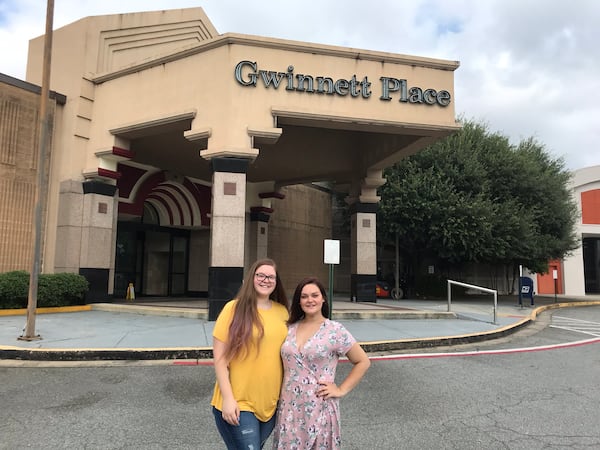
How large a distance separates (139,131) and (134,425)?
31.3 ft

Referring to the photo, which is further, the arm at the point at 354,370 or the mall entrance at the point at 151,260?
the mall entrance at the point at 151,260

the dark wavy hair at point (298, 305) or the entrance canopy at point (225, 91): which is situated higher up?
the entrance canopy at point (225, 91)

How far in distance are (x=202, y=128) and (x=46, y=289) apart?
18.5 ft

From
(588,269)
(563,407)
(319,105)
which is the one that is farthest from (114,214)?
(588,269)

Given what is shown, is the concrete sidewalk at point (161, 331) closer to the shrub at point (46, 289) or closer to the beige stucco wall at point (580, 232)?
the shrub at point (46, 289)

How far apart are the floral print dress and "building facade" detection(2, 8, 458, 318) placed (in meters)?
8.25

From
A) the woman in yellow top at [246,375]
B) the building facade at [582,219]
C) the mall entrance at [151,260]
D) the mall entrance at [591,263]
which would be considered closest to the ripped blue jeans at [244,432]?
the woman in yellow top at [246,375]

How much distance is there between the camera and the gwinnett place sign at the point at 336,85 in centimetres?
1098

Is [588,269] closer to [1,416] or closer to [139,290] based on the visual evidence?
[139,290]

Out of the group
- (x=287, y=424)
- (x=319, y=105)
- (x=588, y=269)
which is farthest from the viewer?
(x=588, y=269)

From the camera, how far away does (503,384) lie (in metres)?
6.05

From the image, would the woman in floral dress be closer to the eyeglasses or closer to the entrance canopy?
the eyeglasses

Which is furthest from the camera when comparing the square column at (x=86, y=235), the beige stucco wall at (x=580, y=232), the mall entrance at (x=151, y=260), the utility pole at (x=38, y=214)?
the beige stucco wall at (x=580, y=232)

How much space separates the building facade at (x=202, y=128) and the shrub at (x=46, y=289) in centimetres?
63
